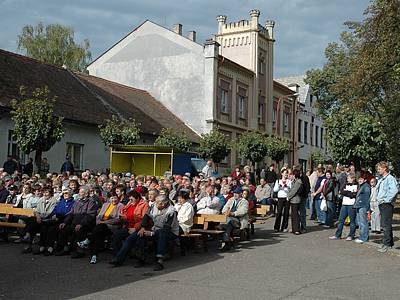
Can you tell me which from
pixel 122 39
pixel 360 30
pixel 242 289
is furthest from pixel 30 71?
pixel 242 289

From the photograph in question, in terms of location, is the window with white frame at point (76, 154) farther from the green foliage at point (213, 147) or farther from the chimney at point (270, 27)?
the chimney at point (270, 27)

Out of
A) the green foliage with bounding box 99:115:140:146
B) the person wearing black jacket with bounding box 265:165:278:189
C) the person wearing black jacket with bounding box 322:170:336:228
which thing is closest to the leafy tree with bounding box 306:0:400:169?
the person wearing black jacket with bounding box 265:165:278:189

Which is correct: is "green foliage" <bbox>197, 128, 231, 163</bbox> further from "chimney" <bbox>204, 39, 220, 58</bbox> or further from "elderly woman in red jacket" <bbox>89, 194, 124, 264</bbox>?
"elderly woman in red jacket" <bbox>89, 194, 124, 264</bbox>

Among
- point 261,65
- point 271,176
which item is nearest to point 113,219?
point 271,176

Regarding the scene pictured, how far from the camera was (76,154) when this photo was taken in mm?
28203

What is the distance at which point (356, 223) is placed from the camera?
14.9 m

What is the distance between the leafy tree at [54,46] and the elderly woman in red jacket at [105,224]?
35.3 meters

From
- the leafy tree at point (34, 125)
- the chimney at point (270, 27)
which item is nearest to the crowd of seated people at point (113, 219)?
the leafy tree at point (34, 125)

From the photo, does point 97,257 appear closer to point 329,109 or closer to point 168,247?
point 168,247

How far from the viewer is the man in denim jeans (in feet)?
39.9

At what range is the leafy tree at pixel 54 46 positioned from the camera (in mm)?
45344

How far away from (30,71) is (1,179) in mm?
14500

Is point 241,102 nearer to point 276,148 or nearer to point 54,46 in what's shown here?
point 276,148

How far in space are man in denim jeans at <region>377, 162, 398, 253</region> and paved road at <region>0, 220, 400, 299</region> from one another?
428 mm
